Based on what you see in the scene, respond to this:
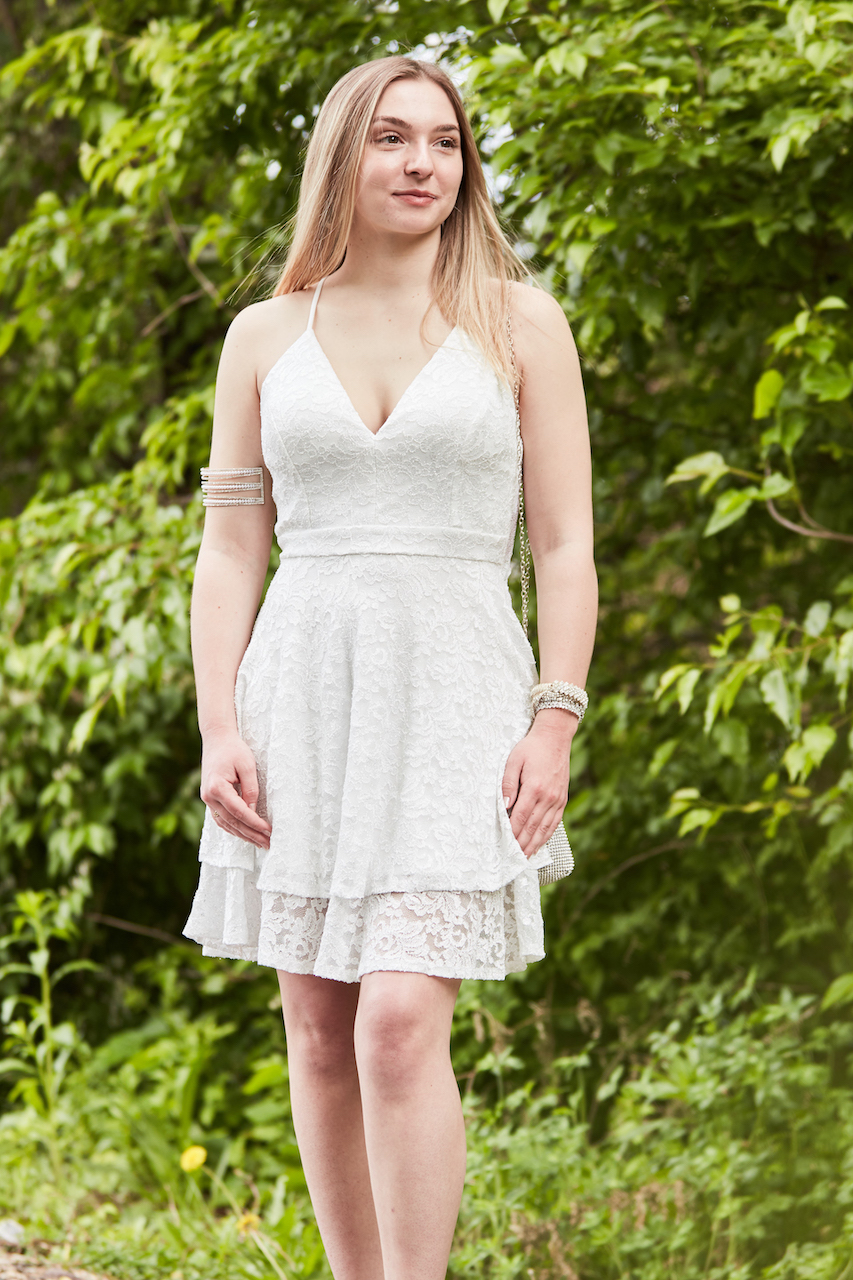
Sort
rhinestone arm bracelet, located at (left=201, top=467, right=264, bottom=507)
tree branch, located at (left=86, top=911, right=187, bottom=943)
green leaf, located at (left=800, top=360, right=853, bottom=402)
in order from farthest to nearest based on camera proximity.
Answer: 1. tree branch, located at (left=86, top=911, right=187, bottom=943)
2. green leaf, located at (left=800, top=360, right=853, bottom=402)
3. rhinestone arm bracelet, located at (left=201, top=467, right=264, bottom=507)

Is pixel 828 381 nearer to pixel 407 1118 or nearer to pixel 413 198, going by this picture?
pixel 413 198

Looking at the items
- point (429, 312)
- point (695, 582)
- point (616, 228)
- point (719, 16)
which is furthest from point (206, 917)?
point (719, 16)

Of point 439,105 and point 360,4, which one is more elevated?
point 360,4

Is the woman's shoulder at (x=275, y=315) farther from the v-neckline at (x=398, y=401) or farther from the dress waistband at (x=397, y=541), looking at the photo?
the dress waistband at (x=397, y=541)

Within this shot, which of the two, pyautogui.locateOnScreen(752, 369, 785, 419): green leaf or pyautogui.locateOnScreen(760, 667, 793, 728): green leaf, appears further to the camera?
pyautogui.locateOnScreen(752, 369, 785, 419): green leaf

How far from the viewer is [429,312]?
1748mm

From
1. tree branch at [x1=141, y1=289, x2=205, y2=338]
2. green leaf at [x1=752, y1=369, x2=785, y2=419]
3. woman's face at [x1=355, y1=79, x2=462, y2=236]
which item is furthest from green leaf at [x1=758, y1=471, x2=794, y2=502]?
tree branch at [x1=141, y1=289, x2=205, y2=338]

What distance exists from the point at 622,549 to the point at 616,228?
45.0 inches

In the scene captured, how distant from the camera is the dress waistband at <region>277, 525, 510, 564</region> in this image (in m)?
1.67

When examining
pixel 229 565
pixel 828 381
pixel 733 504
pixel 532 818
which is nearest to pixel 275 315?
pixel 229 565

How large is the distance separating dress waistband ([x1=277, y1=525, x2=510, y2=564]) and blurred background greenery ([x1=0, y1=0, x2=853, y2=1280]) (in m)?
0.77

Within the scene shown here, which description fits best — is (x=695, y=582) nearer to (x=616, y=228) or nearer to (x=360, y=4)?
(x=616, y=228)

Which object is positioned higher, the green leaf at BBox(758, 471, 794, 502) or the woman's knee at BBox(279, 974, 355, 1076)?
the green leaf at BBox(758, 471, 794, 502)

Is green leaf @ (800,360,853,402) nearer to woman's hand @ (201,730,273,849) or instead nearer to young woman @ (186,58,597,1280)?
young woman @ (186,58,597,1280)
